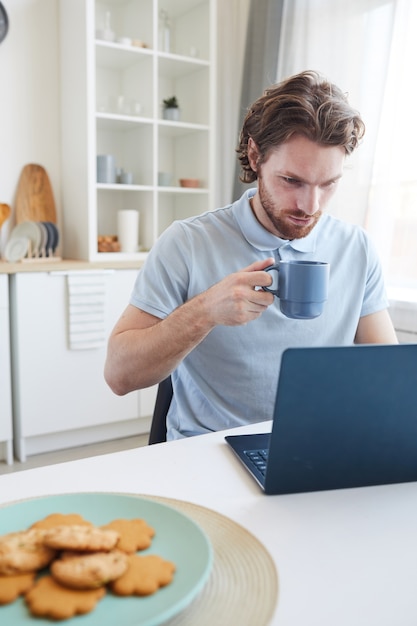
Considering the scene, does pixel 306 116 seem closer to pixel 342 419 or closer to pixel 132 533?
pixel 342 419

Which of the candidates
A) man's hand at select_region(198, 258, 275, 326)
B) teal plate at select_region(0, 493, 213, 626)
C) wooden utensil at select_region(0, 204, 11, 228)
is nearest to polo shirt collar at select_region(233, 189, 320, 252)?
man's hand at select_region(198, 258, 275, 326)

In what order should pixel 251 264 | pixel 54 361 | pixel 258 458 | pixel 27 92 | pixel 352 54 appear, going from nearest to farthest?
1. pixel 258 458
2. pixel 251 264
3. pixel 352 54
4. pixel 54 361
5. pixel 27 92

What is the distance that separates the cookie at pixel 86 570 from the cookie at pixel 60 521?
0.30 feet

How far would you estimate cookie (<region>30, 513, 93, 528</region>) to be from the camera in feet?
2.25

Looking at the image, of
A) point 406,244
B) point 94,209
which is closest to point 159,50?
point 94,209

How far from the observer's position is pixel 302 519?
83 centimetres

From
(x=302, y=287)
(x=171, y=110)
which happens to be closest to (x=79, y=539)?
(x=302, y=287)

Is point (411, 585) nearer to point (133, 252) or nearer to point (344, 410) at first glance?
point (344, 410)

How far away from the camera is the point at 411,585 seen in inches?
27.0

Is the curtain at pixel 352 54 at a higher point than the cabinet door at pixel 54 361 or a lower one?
higher

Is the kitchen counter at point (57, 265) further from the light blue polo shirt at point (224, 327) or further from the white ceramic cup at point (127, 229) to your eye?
the light blue polo shirt at point (224, 327)

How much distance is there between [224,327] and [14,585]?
2.91 feet

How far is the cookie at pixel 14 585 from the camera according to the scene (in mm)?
574

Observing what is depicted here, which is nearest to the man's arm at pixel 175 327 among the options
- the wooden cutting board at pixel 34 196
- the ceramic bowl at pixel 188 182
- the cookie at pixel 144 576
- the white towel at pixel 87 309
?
the cookie at pixel 144 576
